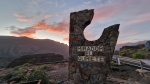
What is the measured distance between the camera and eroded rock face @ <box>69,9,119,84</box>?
8328 millimetres

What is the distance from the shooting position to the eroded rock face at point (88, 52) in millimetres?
8328

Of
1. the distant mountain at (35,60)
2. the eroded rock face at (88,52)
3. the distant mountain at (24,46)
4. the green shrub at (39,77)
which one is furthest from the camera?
the distant mountain at (24,46)

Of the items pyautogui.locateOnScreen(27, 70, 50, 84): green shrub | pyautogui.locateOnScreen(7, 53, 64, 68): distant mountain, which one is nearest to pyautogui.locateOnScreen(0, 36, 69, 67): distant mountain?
pyautogui.locateOnScreen(7, 53, 64, 68): distant mountain

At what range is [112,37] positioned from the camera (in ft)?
27.3

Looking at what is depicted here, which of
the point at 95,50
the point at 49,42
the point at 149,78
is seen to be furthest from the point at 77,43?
the point at 49,42

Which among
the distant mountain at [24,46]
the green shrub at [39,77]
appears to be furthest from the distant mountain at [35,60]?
the distant mountain at [24,46]

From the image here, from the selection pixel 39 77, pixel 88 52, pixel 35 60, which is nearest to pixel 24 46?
pixel 35 60

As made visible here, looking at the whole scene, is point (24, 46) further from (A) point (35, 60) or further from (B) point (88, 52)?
(B) point (88, 52)

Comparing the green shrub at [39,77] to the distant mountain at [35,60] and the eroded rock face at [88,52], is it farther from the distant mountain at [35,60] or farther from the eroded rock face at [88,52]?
the distant mountain at [35,60]

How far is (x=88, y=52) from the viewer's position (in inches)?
337

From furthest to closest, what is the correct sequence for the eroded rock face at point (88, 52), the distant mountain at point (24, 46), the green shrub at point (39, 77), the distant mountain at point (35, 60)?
the distant mountain at point (24, 46) < the distant mountain at point (35, 60) < the green shrub at point (39, 77) < the eroded rock face at point (88, 52)

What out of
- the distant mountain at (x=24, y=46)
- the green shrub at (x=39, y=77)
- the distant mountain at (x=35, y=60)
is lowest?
the green shrub at (x=39, y=77)

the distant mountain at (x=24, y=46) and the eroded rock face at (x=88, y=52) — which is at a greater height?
the distant mountain at (x=24, y=46)

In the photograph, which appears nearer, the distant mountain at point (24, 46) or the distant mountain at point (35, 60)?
the distant mountain at point (35, 60)
